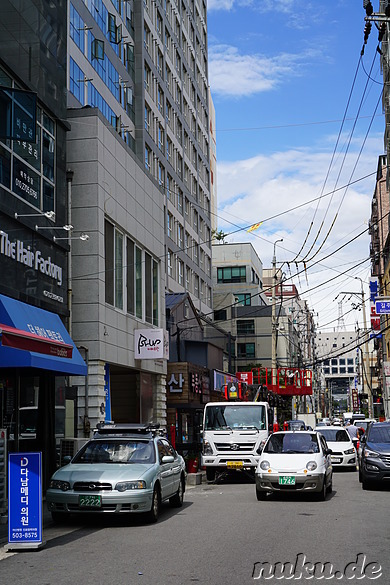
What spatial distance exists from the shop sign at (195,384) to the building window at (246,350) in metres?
48.6

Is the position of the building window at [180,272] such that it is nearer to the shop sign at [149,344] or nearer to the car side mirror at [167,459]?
the shop sign at [149,344]

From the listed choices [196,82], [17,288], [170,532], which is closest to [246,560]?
[170,532]

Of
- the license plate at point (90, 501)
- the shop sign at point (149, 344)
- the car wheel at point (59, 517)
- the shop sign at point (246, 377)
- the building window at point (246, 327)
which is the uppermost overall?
the building window at point (246, 327)

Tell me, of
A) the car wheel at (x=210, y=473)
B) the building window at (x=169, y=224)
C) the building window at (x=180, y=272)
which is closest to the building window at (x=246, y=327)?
the building window at (x=180, y=272)

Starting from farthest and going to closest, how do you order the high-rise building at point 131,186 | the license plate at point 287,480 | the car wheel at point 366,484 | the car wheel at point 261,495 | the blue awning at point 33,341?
the high-rise building at point 131,186
the car wheel at point 366,484
the car wheel at point 261,495
the license plate at point 287,480
the blue awning at point 33,341

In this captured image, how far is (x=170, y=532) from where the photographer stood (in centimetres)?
1170

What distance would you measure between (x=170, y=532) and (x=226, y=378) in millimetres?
30748

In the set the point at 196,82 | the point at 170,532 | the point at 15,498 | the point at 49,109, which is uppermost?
the point at 196,82

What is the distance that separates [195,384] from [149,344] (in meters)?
8.37

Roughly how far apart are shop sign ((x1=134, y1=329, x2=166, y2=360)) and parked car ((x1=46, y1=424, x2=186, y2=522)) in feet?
34.9

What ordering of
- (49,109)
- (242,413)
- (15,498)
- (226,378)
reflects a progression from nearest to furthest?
(15,498), (49,109), (242,413), (226,378)

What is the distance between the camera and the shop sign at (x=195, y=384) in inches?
1303

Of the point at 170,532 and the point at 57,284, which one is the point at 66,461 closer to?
the point at 170,532

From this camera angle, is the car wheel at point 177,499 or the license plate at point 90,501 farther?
the car wheel at point 177,499
